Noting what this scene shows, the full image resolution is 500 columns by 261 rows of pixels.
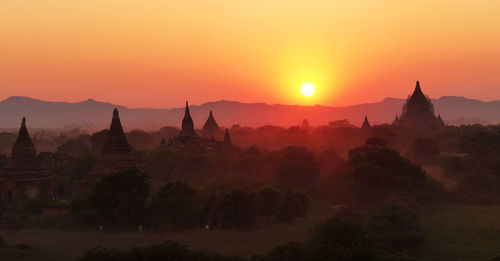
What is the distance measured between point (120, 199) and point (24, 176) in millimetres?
14558

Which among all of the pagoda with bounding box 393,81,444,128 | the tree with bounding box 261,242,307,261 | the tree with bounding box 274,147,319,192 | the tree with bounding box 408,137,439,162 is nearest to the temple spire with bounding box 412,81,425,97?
the pagoda with bounding box 393,81,444,128

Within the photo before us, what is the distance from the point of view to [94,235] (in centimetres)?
3350

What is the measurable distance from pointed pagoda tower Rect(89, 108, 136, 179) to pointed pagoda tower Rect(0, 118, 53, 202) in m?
4.47

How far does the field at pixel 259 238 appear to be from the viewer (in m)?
28.9

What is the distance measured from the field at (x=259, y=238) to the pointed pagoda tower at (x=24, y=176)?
1017 centimetres

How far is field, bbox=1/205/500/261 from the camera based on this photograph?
2892 centimetres

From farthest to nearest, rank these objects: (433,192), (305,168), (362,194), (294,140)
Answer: (294,140) < (305,168) < (433,192) < (362,194)

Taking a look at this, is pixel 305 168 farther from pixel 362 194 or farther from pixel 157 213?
pixel 157 213

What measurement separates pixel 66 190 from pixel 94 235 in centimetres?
1801

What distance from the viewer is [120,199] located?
35094 millimetres

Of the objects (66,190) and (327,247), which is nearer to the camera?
(327,247)

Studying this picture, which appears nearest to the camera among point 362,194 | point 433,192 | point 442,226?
point 442,226

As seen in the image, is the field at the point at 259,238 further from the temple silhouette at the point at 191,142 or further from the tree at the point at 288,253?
the temple silhouette at the point at 191,142

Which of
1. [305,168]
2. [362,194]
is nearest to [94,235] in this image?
[362,194]
